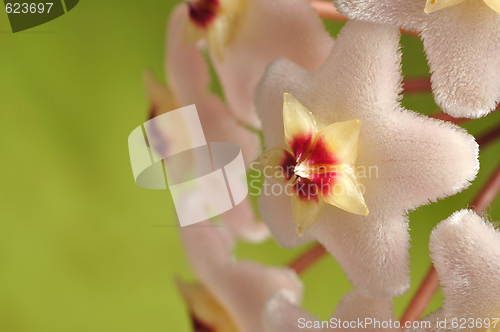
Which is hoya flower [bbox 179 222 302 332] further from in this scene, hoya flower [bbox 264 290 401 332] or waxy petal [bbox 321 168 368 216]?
waxy petal [bbox 321 168 368 216]

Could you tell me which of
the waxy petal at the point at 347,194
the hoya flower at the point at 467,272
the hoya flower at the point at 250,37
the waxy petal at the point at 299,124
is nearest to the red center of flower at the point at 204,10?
the hoya flower at the point at 250,37

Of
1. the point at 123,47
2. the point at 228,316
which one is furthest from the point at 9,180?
the point at 228,316

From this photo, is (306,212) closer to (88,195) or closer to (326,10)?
(326,10)

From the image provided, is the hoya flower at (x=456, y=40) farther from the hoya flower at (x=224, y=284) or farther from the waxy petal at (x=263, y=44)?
the hoya flower at (x=224, y=284)

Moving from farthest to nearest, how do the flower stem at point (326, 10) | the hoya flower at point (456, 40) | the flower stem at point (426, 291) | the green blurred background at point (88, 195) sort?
the green blurred background at point (88, 195)
the flower stem at point (326, 10)
the flower stem at point (426, 291)
the hoya flower at point (456, 40)

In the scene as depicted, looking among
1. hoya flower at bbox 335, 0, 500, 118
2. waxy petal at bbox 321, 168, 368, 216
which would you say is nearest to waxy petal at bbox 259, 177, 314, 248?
waxy petal at bbox 321, 168, 368, 216

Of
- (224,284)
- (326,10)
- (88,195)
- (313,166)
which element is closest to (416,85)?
(326,10)

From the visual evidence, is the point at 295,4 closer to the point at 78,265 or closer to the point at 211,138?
the point at 211,138
